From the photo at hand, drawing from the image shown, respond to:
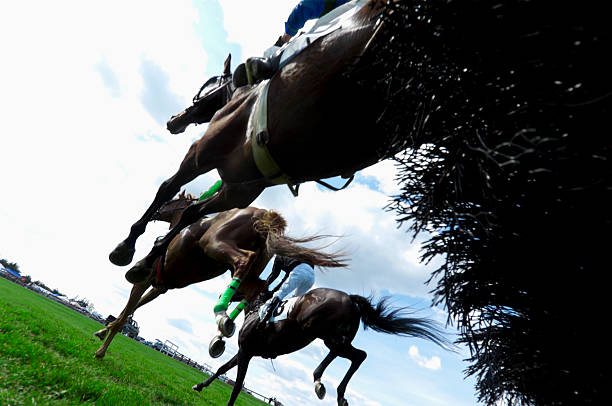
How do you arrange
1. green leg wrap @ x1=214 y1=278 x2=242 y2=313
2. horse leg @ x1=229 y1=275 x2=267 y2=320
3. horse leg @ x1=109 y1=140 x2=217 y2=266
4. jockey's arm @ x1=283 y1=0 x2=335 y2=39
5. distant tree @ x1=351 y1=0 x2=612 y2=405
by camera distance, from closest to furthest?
distant tree @ x1=351 y1=0 x2=612 y2=405 < jockey's arm @ x1=283 y1=0 x2=335 y2=39 < horse leg @ x1=109 y1=140 x2=217 y2=266 < green leg wrap @ x1=214 y1=278 x2=242 y2=313 < horse leg @ x1=229 y1=275 x2=267 y2=320

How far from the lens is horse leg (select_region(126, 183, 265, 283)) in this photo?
325 centimetres

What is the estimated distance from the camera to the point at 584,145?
1002mm

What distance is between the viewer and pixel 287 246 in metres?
4.36

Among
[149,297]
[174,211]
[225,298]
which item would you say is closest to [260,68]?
[225,298]

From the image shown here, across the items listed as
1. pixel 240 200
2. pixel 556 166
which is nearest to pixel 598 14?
pixel 556 166

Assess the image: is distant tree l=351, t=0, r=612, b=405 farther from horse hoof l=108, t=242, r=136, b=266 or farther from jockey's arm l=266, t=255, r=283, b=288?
jockey's arm l=266, t=255, r=283, b=288

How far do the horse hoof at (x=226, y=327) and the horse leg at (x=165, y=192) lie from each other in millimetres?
1127

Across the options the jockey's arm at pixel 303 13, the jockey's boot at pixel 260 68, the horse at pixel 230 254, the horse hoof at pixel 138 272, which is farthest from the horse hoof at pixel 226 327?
the jockey's arm at pixel 303 13

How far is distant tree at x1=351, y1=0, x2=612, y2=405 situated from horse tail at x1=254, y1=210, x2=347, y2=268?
2.68m

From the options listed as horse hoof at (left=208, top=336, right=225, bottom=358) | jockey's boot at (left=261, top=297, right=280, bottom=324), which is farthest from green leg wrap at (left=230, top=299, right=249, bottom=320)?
horse hoof at (left=208, top=336, right=225, bottom=358)

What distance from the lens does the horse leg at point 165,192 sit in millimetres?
3200

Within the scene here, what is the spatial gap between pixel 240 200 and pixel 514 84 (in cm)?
255

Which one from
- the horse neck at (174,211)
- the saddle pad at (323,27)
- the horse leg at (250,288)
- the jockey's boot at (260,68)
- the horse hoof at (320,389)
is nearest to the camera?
the saddle pad at (323,27)

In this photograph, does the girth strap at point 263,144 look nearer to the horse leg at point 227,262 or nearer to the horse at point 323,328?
the horse leg at point 227,262
